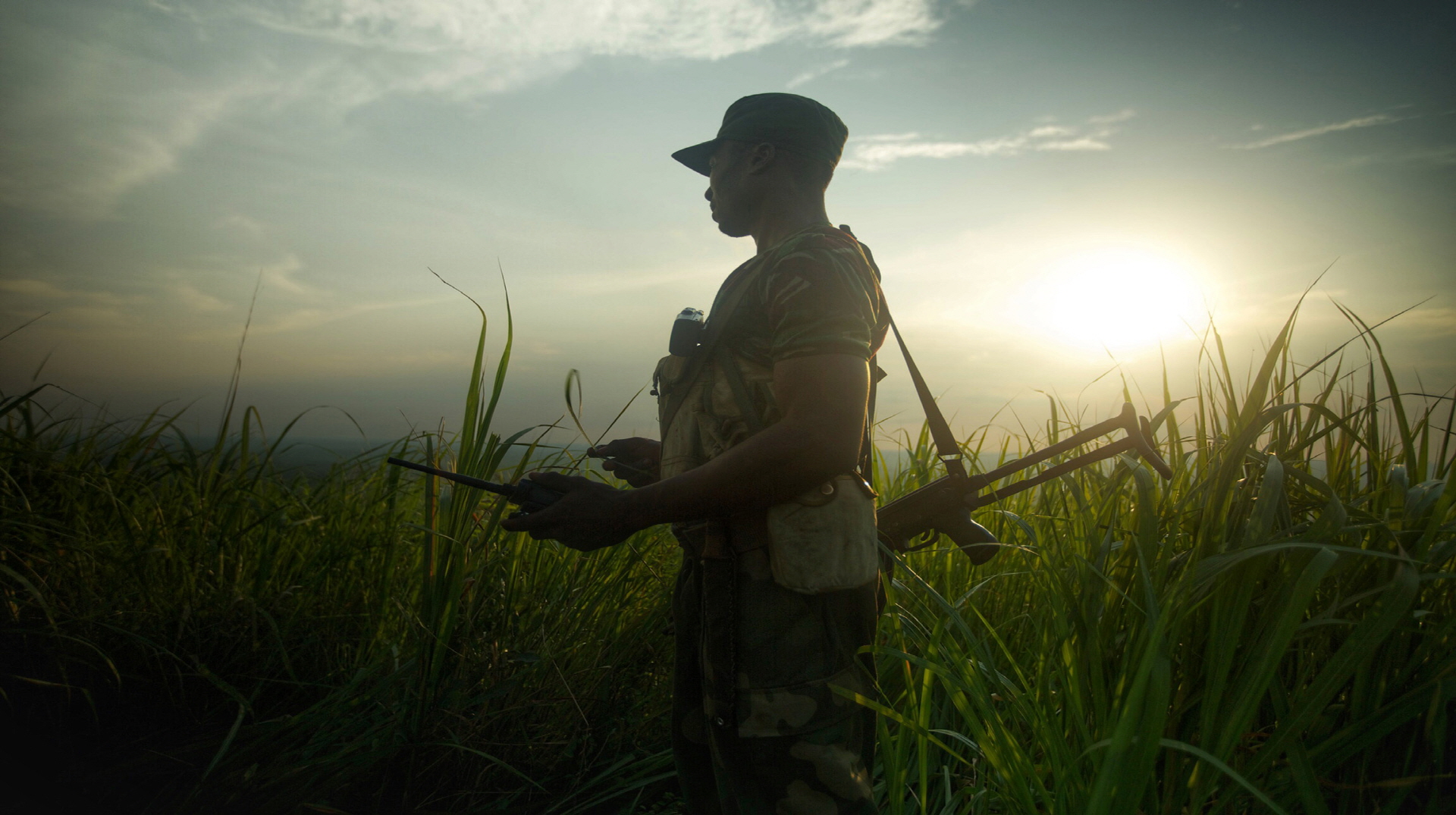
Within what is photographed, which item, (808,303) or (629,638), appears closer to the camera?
(808,303)

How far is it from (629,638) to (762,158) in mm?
1729

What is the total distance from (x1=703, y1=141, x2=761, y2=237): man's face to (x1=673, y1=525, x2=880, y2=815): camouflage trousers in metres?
0.79

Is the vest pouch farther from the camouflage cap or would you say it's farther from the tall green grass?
the camouflage cap

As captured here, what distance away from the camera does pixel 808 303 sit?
4.41 feet

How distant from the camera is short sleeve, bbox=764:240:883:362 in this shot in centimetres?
133

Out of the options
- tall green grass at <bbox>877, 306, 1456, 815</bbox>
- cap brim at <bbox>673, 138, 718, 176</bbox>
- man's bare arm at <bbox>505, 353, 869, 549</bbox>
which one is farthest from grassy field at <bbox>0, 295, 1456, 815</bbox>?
cap brim at <bbox>673, 138, 718, 176</bbox>

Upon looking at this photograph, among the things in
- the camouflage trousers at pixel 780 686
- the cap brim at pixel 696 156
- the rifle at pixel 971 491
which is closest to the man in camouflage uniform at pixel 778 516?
the camouflage trousers at pixel 780 686

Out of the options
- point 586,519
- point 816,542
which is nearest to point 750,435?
point 816,542

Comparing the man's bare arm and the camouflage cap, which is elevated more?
the camouflage cap

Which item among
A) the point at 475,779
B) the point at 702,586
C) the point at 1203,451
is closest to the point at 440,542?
the point at 475,779

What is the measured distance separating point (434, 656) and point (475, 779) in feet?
1.49

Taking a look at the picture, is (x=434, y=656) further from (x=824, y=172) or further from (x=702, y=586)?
(x=824, y=172)

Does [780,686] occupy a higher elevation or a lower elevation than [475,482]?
lower

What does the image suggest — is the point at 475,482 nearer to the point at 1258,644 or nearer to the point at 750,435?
the point at 750,435
